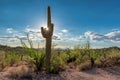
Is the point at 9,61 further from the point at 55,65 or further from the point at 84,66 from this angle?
the point at 84,66

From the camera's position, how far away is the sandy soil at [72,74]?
37.2ft

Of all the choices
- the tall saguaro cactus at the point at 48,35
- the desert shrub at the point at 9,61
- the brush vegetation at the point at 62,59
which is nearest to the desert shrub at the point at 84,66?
the brush vegetation at the point at 62,59

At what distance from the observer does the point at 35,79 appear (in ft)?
36.8

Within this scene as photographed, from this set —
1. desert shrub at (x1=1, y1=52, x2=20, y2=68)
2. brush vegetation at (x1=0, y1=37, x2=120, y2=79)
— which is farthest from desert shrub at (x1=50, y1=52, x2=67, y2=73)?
desert shrub at (x1=1, y1=52, x2=20, y2=68)

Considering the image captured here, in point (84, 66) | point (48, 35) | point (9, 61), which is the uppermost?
point (48, 35)

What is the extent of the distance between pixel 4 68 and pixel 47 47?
88.4 inches

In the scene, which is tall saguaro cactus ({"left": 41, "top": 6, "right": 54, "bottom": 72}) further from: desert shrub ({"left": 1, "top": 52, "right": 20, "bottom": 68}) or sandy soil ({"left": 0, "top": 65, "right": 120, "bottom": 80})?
desert shrub ({"left": 1, "top": 52, "right": 20, "bottom": 68})

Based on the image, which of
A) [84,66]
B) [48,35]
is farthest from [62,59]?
[48,35]

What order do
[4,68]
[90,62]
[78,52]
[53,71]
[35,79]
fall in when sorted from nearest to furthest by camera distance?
[35,79] < [53,71] < [4,68] < [90,62] < [78,52]

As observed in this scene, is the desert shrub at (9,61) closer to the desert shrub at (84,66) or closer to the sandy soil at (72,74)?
the sandy soil at (72,74)

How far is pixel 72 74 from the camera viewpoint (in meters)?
12.1

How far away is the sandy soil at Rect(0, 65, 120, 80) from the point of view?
37.2 ft

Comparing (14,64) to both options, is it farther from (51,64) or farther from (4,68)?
(51,64)

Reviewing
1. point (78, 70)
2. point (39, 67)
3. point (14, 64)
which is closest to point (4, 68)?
point (14, 64)
